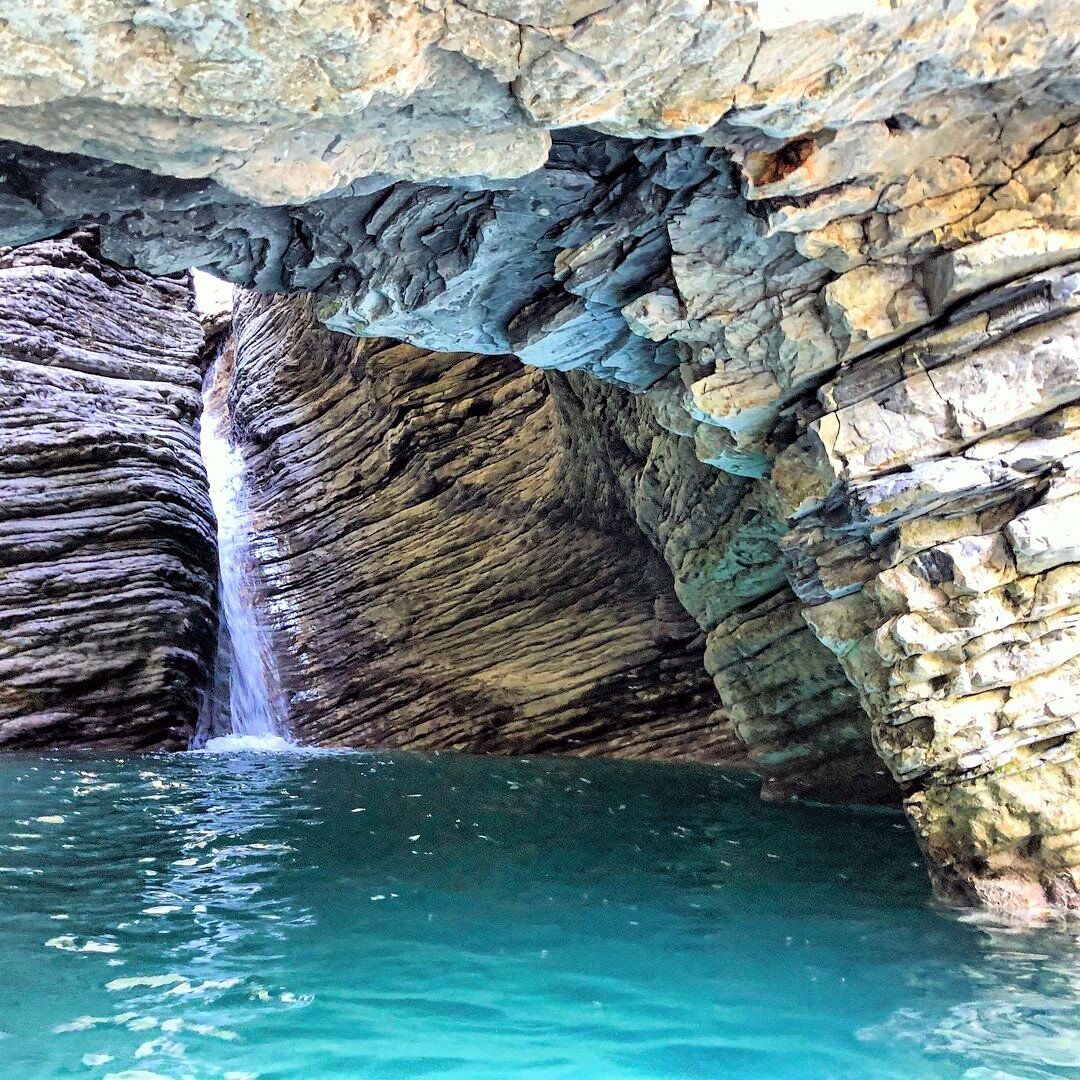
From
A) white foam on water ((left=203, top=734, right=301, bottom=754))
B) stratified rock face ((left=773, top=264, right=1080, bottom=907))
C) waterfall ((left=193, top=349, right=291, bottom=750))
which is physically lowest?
stratified rock face ((left=773, top=264, right=1080, bottom=907))

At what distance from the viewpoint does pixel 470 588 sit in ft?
56.7

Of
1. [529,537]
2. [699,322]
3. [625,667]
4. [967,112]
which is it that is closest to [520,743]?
[625,667]

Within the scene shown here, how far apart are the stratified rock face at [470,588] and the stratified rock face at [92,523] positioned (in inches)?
87.1

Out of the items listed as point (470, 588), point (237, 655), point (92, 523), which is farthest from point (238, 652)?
point (470, 588)

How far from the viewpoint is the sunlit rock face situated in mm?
5016

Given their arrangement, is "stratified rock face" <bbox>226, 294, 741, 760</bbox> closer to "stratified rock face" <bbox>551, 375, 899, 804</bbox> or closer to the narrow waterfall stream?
the narrow waterfall stream

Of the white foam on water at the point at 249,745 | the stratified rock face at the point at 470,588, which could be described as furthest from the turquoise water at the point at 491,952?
the stratified rock face at the point at 470,588

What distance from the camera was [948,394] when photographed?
22.7ft

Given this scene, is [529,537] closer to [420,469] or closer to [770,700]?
[420,469]

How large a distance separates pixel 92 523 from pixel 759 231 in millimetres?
12813

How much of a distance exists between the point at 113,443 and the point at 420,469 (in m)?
5.15

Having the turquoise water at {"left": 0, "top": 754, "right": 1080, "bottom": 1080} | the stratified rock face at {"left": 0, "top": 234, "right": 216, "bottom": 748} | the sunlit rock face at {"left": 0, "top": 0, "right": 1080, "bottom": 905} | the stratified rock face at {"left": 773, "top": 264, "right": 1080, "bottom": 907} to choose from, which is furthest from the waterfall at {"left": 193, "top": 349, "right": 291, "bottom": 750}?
the stratified rock face at {"left": 773, "top": 264, "right": 1080, "bottom": 907}

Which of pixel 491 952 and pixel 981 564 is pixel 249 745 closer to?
pixel 491 952

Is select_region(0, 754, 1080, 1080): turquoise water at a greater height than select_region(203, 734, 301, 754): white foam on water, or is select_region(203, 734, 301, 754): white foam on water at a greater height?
select_region(203, 734, 301, 754): white foam on water
